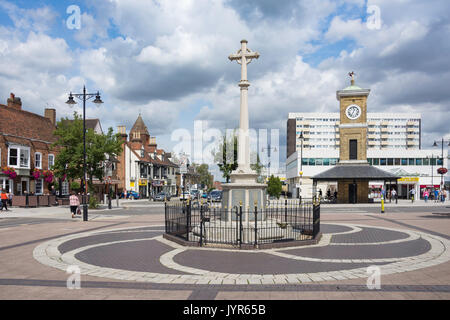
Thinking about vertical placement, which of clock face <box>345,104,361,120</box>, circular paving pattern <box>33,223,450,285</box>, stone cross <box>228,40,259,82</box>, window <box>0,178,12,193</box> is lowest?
circular paving pattern <box>33,223,450,285</box>

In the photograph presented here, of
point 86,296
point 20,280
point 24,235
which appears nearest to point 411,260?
point 86,296

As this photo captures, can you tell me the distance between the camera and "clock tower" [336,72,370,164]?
42.8 metres

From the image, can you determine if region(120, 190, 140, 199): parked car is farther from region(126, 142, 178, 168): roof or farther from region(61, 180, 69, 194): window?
region(61, 180, 69, 194): window

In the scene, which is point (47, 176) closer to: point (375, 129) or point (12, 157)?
point (12, 157)

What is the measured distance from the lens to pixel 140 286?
22.2ft

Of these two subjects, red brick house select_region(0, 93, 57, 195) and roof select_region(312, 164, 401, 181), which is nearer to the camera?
red brick house select_region(0, 93, 57, 195)

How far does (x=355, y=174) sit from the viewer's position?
3975 cm

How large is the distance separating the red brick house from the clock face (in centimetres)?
3418

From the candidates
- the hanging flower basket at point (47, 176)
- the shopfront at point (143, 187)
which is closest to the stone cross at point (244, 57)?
the hanging flower basket at point (47, 176)

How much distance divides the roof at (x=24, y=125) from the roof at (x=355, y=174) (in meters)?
31.6

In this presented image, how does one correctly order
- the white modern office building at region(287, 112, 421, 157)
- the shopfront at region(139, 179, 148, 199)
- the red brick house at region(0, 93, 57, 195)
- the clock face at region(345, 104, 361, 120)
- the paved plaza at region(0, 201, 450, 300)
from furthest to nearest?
the white modern office building at region(287, 112, 421, 157), the shopfront at region(139, 179, 148, 199), the clock face at region(345, 104, 361, 120), the red brick house at region(0, 93, 57, 195), the paved plaza at region(0, 201, 450, 300)

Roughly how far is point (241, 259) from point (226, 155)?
43538 millimetres

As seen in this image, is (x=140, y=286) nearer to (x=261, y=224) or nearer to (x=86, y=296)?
(x=86, y=296)

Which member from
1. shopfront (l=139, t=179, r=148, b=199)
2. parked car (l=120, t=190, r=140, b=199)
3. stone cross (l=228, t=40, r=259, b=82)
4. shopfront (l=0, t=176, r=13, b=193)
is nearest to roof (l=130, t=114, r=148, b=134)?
shopfront (l=139, t=179, r=148, b=199)
